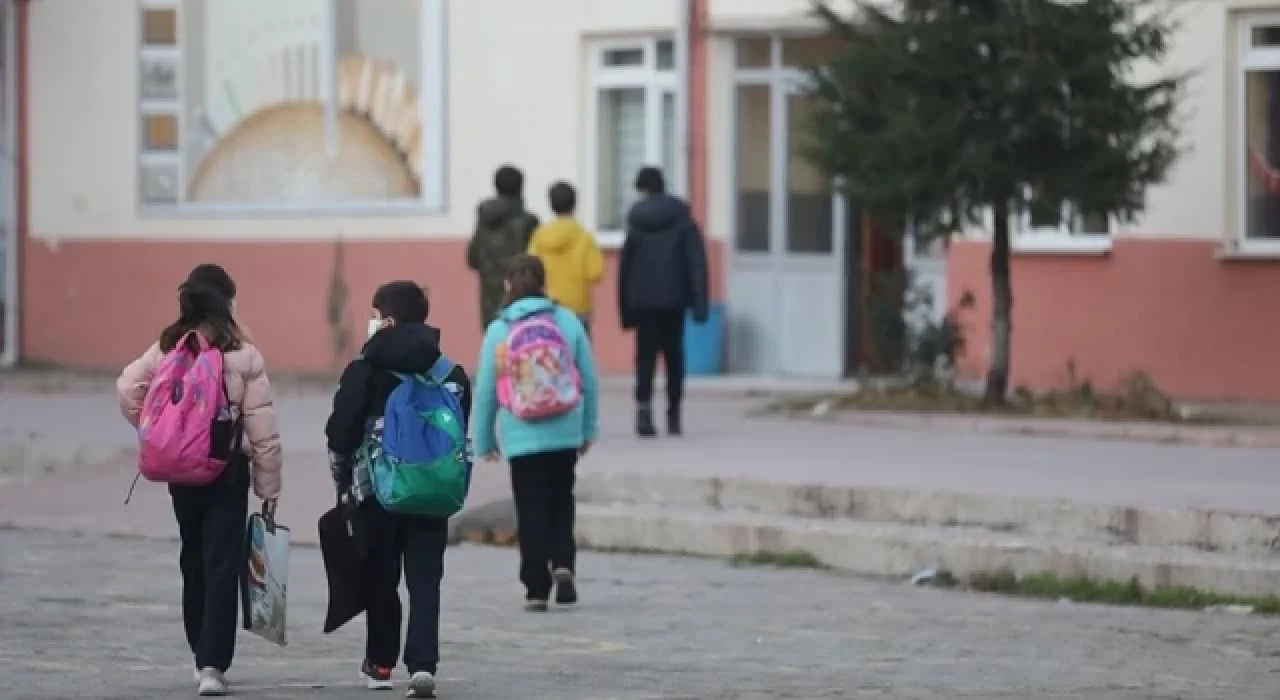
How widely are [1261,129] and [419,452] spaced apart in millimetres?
13887

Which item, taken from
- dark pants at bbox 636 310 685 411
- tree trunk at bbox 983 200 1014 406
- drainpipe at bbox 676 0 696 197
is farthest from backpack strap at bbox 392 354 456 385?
drainpipe at bbox 676 0 696 197

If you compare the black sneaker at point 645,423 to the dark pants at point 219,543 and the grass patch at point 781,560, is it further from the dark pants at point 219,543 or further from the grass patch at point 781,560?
the dark pants at point 219,543

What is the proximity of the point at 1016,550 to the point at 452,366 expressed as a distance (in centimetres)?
482

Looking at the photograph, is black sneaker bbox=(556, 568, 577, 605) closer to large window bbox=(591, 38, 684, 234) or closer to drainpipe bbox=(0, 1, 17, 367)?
large window bbox=(591, 38, 684, 234)

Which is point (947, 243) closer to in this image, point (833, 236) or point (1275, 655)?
point (833, 236)

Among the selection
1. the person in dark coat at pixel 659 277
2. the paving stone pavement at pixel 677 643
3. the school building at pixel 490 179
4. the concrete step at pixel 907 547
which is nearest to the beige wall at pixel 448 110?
the school building at pixel 490 179

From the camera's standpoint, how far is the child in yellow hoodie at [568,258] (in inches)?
747

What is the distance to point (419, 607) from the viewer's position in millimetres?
10523

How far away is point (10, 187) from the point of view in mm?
29297

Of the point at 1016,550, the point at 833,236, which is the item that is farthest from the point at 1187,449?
the point at 833,236

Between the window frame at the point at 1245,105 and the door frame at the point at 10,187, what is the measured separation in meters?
12.8

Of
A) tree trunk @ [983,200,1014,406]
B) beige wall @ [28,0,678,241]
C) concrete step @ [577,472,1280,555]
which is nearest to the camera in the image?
concrete step @ [577,472,1280,555]

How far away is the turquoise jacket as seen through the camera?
13062mm

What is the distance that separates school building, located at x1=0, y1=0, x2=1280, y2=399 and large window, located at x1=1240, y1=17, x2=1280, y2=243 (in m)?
0.02
